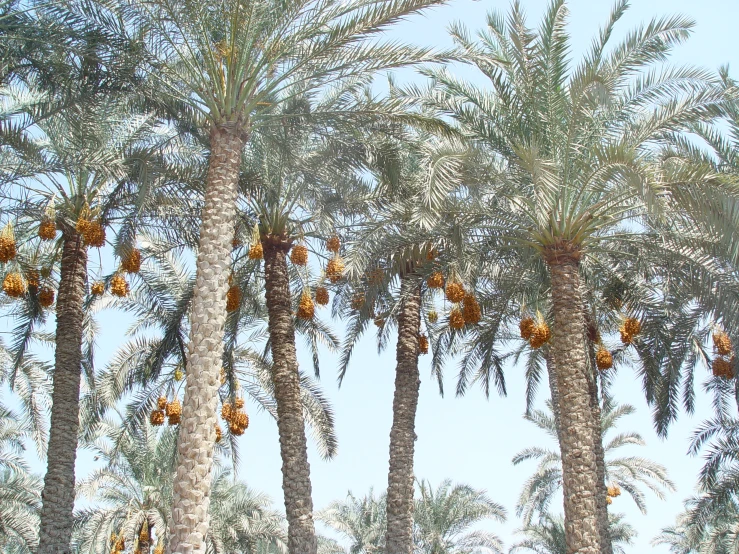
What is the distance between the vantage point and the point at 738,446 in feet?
63.6

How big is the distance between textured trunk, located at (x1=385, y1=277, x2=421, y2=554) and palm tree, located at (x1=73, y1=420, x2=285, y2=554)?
7.71 meters

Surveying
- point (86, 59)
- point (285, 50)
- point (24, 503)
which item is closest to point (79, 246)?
point (86, 59)

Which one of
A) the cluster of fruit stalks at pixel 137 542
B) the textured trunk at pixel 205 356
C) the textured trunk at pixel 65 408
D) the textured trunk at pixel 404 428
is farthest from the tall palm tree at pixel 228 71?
the cluster of fruit stalks at pixel 137 542

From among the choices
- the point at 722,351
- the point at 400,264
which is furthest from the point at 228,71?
the point at 722,351

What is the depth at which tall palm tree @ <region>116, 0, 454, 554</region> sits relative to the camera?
8992 millimetres

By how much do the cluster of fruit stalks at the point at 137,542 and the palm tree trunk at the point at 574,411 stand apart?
1201 cm

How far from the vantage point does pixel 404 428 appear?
1352cm

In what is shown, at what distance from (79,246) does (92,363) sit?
368 centimetres

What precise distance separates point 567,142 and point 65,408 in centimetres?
784

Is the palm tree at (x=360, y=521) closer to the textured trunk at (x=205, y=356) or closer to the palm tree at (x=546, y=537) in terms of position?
the palm tree at (x=546, y=537)

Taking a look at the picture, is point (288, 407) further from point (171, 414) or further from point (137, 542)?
point (137, 542)

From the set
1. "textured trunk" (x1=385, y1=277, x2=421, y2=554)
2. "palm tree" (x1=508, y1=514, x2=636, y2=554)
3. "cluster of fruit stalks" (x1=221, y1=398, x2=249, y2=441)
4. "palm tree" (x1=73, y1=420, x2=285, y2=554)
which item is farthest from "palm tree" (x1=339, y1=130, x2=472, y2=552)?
"palm tree" (x1=508, y1=514, x2=636, y2=554)

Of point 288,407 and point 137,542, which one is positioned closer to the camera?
point 288,407

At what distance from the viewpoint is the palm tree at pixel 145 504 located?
2092 centimetres
